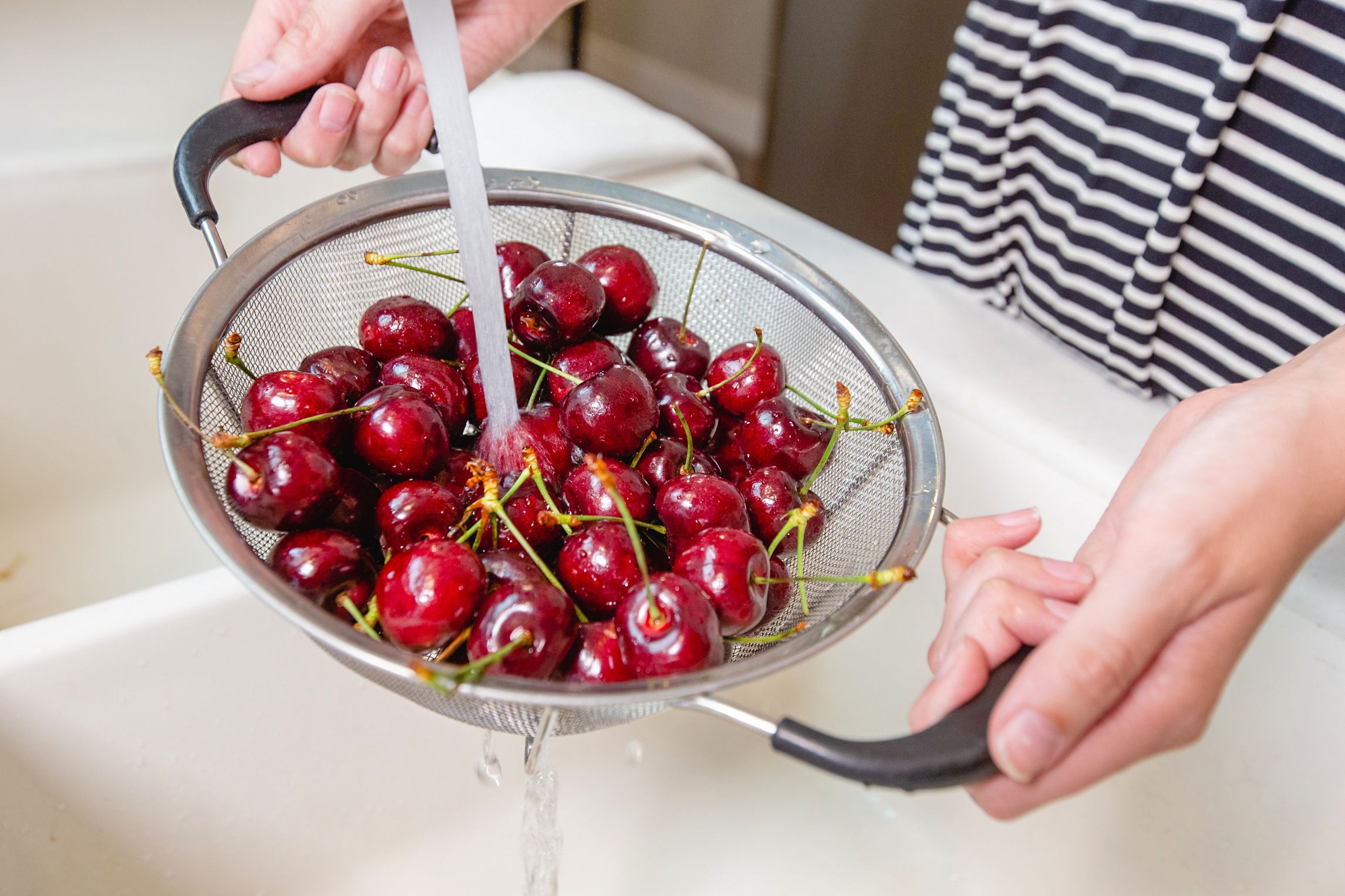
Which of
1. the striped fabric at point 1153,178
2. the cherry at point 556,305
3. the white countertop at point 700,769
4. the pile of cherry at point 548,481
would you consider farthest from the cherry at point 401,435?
the striped fabric at point 1153,178

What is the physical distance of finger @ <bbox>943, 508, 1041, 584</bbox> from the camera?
0.54 meters

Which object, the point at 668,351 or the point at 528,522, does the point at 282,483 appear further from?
the point at 668,351

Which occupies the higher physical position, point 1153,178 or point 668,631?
point 1153,178

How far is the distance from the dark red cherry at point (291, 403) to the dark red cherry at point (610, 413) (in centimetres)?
15

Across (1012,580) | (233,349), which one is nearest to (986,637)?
(1012,580)

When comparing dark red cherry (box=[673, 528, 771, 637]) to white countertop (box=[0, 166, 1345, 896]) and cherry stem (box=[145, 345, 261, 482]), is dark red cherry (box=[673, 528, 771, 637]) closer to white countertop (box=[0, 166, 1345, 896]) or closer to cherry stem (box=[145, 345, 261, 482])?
cherry stem (box=[145, 345, 261, 482])

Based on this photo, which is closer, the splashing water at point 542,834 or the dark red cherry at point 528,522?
the dark red cherry at point 528,522

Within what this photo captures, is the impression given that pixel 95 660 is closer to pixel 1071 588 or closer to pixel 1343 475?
pixel 1071 588

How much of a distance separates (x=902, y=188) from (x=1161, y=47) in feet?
4.05

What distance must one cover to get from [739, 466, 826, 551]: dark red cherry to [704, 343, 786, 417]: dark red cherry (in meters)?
0.08

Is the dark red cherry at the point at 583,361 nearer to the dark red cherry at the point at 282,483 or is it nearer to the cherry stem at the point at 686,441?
the cherry stem at the point at 686,441

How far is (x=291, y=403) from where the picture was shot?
55cm

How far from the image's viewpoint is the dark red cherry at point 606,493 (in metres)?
0.57

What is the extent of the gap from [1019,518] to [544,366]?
0.32 meters
